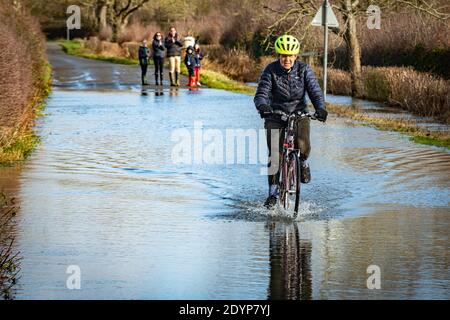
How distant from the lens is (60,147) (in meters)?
18.4

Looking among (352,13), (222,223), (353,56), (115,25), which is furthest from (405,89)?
(115,25)

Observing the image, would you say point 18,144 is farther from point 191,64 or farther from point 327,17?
point 191,64

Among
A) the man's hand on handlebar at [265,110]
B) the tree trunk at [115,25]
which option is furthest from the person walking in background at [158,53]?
the tree trunk at [115,25]

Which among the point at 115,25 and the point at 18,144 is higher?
the point at 115,25

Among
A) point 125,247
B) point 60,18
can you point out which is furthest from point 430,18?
point 60,18

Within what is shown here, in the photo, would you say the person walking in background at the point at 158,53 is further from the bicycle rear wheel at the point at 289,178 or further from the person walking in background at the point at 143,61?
the bicycle rear wheel at the point at 289,178

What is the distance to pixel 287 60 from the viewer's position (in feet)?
39.3

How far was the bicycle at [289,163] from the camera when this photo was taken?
39.1 ft

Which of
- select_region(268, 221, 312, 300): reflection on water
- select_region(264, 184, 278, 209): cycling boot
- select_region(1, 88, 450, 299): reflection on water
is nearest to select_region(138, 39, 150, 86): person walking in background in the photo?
select_region(1, 88, 450, 299): reflection on water

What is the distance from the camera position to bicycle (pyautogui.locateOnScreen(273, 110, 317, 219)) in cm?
1191

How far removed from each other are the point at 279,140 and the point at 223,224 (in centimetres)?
162

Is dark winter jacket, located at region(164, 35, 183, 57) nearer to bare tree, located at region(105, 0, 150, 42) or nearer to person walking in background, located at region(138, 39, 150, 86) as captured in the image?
person walking in background, located at region(138, 39, 150, 86)

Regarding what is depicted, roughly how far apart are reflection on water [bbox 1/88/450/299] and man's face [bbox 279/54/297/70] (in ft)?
5.17

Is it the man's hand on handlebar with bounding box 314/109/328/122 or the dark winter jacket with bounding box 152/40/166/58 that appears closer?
the man's hand on handlebar with bounding box 314/109/328/122
